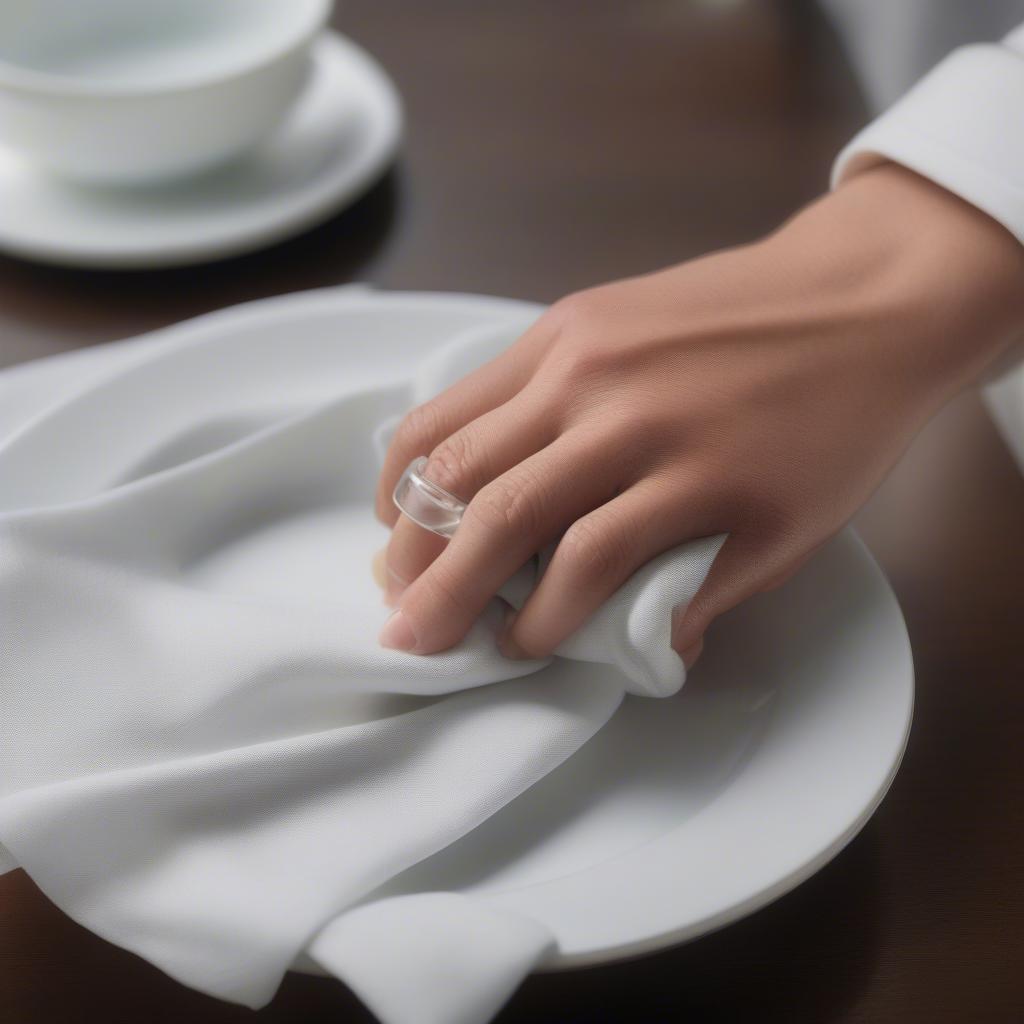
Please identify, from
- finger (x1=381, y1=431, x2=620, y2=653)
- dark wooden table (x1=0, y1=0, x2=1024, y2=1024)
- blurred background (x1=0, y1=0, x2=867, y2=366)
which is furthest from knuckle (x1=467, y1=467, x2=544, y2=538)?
blurred background (x1=0, y1=0, x2=867, y2=366)

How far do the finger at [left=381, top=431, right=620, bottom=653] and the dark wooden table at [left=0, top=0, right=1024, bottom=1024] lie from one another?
0.11 m

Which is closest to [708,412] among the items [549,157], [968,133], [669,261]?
[968,133]

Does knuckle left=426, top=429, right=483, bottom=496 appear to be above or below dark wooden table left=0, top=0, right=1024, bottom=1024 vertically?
above

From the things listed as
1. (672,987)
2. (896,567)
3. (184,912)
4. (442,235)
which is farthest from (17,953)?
(442,235)

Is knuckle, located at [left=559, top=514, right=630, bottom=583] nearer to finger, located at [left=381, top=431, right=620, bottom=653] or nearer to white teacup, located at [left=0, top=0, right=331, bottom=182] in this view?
finger, located at [left=381, top=431, right=620, bottom=653]

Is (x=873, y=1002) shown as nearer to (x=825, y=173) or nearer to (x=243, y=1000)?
(x=243, y=1000)

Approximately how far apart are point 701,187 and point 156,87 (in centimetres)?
31

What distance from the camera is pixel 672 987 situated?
36cm

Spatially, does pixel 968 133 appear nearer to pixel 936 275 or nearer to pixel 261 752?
pixel 936 275

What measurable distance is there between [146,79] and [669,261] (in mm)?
329

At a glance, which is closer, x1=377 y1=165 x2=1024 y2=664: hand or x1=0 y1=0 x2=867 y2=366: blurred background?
x1=377 y1=165 x2=1024 y2=664: hand

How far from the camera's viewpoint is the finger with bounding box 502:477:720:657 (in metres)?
0.37

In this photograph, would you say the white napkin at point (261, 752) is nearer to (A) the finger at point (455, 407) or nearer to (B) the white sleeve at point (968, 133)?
(A) the finger at point (455, 407)

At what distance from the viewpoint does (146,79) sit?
0.74 meters
